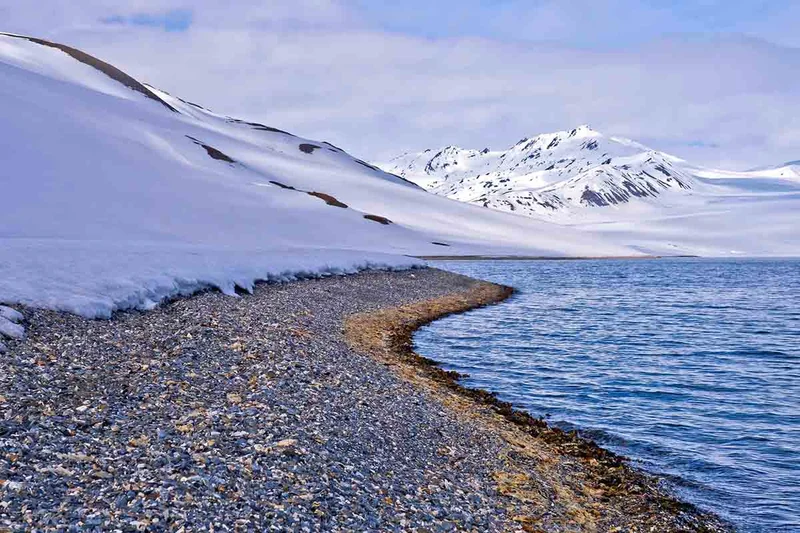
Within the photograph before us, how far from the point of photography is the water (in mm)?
16703

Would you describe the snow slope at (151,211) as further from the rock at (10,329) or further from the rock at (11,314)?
the rock at (10,329)

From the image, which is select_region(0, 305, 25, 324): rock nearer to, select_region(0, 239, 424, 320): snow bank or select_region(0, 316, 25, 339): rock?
select_region(0, 316, 25, 339): rock

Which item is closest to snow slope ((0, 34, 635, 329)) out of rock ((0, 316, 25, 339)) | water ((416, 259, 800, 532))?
rock ((0, 316, 25, 339))

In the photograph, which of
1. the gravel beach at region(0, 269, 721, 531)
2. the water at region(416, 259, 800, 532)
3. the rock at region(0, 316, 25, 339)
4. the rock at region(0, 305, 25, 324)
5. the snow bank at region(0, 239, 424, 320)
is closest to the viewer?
the gravel beach at region(0, 269, 721, 531)

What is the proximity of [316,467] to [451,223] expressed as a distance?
16655cm

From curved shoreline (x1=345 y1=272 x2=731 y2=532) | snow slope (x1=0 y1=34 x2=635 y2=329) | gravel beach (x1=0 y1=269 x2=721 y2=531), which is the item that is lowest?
curved shoreline (x1=345 y1=272 x2=731 y2=532)

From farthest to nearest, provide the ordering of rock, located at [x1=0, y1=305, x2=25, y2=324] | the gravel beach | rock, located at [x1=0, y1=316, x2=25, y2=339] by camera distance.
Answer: rock, located at [x1=0, y1=305, x2=25, y2=324] < rock, located at [x1=0, y1=316, x2=25, y2=339] < the gravel beach

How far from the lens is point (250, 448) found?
40.3 ft

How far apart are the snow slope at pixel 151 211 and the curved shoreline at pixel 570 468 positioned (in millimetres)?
10964

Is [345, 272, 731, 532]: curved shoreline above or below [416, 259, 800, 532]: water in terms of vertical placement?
below

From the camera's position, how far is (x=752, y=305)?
2312 inches

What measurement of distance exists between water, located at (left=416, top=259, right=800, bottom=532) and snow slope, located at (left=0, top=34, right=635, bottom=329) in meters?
14.3

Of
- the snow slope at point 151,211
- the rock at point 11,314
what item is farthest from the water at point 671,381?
the rock at point 11,314

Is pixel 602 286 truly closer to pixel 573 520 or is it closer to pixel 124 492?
pixel 573 520
